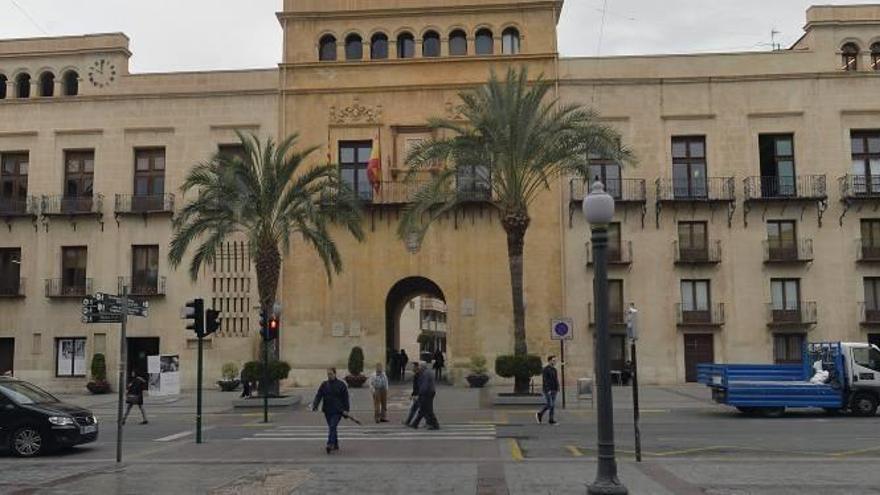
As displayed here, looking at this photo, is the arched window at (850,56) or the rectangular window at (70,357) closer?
the rectangular window at (70,357)

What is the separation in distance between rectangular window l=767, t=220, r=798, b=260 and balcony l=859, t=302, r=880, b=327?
11.4ft

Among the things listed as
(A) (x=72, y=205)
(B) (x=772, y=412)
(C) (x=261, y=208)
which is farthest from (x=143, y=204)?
(B) (x=772, y=412)

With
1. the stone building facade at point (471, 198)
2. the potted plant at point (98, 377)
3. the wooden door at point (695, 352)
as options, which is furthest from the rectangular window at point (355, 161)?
the wooden door at point (695, 352)

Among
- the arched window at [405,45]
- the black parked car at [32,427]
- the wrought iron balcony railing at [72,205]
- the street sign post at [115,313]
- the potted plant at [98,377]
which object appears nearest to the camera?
the street sign post at [115,313]

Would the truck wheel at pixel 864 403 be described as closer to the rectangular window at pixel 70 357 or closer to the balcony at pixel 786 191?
the balcony at pixel 786 191

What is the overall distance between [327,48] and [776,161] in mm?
21111

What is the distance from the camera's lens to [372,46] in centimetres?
3866

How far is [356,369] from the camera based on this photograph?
34.8 meters

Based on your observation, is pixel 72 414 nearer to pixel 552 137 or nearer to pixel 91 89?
pixel 552 137

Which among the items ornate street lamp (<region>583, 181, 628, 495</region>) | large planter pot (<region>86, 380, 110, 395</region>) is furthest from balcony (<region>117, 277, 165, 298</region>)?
Answer: ornate street lamp (<region>583, 181, 628, 495</region>)

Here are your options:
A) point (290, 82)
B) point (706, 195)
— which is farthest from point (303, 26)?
point (706, 195)

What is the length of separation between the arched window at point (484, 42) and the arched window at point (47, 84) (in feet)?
67.3

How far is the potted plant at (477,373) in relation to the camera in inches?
1337

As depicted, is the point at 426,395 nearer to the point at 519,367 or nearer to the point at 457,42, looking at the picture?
the point at 519,367
